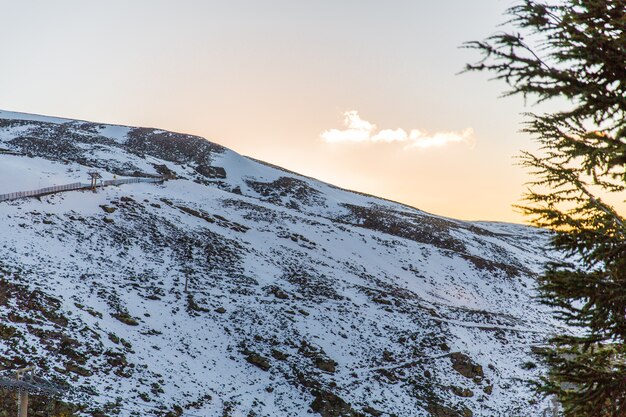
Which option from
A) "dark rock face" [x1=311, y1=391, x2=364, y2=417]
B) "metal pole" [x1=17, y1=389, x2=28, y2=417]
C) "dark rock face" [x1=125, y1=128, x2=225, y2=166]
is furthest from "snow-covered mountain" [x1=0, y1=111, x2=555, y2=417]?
"dark rock face" [x1=125, y1=128, x2=225, y2=166]

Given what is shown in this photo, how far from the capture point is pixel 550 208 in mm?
6879

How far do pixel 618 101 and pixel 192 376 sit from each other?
2035 centimetres

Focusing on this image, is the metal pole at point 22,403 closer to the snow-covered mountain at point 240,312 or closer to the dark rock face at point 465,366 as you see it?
the snow-covered mountain at point 240,312

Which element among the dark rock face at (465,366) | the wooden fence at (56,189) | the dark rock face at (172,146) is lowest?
the dark rock face at (465,366)

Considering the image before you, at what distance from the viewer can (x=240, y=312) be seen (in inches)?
1057

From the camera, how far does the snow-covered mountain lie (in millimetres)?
18625

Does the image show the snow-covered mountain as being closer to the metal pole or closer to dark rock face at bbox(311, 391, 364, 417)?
dark rock face at bbox(311, 391, 364, 417)

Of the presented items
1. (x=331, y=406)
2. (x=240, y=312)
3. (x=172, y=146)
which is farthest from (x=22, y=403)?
(x=172, y=146)

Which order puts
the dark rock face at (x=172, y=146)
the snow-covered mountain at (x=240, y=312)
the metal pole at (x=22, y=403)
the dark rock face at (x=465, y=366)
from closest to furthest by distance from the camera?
A: the metal pole at (x=22, y=403) → the snow-covered mountain at (x=240, y=312) → the dark rock face at (x=465, y=366) → the dark rock face at (x=172, y=146)

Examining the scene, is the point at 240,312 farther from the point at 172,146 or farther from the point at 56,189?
the point at 172,146

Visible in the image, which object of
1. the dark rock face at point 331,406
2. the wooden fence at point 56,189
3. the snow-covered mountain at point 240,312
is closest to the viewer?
the snow-covered mountain at point 240,312

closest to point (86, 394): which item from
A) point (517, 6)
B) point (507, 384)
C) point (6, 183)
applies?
point (517, 6)

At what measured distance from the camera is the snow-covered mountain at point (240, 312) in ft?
61.1

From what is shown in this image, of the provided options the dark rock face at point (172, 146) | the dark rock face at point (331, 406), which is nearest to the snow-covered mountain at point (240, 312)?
the dark rock face at point (331, 406)
